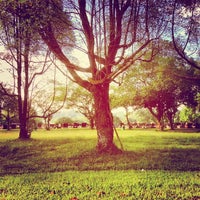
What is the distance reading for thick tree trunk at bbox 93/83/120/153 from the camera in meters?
13.3

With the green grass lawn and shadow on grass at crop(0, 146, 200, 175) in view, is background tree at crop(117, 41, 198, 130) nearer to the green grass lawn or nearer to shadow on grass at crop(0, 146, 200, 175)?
shadow on grass at crop(0, 146, 200, 175)

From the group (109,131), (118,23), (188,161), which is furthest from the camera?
(109,131)

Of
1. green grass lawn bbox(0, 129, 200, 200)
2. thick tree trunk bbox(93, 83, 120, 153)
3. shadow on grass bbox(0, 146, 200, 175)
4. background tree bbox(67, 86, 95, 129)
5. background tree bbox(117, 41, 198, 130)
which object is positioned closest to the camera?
green grass lawn bbox(0, 129, 200, 200)

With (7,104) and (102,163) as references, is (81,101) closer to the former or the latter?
(7,104)

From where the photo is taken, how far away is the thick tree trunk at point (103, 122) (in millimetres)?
13328

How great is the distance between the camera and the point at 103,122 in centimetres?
1349

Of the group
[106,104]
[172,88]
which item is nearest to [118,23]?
[106,104]

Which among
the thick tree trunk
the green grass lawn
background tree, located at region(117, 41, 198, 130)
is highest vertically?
background tree, located at region(117, 41, 198, 130)

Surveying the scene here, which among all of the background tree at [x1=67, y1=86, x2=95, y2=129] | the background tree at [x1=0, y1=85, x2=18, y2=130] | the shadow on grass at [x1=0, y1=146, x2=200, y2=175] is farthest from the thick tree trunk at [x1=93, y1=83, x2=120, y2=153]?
the background tree at [x1=67, y1=86, x2=95, y2=129]

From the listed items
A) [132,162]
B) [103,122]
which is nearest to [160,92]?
[103,122]

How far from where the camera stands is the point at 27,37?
12844 mm

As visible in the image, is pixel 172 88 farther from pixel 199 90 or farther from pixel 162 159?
pixel 162 159

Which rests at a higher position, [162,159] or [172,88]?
[172,88]

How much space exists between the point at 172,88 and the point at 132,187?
139 ft
